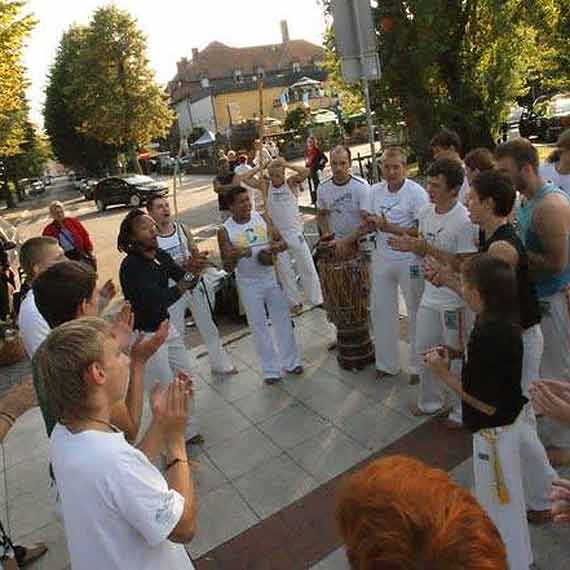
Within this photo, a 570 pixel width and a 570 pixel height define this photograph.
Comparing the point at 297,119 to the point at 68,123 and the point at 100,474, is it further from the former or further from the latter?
the point at 100,474

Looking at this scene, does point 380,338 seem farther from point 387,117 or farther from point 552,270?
point 387,117

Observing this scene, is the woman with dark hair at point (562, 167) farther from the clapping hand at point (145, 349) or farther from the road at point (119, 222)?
the road at point (119, 222)

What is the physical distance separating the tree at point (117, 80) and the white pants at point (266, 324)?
37.6 meters

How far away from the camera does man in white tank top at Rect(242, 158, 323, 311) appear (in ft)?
24.1

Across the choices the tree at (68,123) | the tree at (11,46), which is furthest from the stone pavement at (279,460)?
the tree at (68,123)

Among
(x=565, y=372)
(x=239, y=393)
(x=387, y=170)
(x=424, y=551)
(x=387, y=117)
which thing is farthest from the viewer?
(x=387, y=117)

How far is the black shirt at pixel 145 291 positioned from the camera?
4246 millimetres

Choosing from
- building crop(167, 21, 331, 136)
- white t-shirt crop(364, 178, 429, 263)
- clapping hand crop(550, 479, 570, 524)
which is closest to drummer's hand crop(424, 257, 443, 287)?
white t-shirt crop(364, 178, 429, 263)

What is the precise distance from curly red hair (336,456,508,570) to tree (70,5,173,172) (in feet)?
137

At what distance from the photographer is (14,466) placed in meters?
5.02

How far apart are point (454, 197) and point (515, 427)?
191 centimetres

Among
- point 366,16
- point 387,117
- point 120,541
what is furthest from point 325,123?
point 120,541

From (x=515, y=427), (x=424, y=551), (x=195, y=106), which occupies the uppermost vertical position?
(x=195, y=106)

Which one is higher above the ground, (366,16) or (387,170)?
(366,16)
